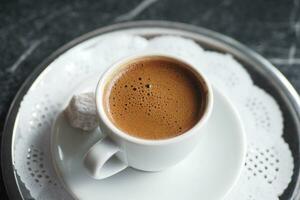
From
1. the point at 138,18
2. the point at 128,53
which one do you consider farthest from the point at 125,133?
the point at 138,18

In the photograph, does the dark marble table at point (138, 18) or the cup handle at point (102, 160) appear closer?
the cup handle at point (102, 160)

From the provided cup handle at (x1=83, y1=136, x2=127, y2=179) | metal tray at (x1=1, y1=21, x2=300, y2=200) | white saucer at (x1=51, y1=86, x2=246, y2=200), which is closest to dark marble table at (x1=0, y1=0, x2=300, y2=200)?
metal tray at (x1=1, y1=21, x2=300, y2=200)

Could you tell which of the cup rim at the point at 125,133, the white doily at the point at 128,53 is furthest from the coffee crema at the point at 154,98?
the white doily at the point at 128,53

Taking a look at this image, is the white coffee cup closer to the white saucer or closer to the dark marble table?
the white saucer

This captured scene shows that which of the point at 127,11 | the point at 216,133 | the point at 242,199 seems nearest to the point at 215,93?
the point at 216,133

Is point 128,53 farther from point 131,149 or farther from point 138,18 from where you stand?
point 131,149

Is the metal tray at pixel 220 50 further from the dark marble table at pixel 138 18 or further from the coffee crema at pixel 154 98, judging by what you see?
the coffee crema at pixel 154 98
